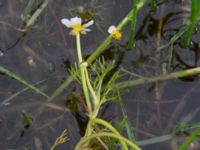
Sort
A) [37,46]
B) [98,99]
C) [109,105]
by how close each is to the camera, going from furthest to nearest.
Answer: [37,46]
[109,105]
[98,99]

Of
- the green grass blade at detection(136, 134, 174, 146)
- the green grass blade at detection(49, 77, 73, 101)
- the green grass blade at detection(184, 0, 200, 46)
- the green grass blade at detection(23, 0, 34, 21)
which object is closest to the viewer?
the green grass blade at detection(184, 0, 200, 46)

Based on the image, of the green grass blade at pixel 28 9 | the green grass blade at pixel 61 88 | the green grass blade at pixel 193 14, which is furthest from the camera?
the green grass blade at pixel 28 9

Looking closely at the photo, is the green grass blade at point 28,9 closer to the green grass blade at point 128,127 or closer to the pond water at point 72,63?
the pond water at point 72,63

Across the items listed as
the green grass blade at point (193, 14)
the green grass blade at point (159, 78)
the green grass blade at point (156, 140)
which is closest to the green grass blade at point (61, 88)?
the green grass blade at point (159, 78)

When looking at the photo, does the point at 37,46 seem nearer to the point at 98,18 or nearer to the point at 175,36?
the point at 98,18

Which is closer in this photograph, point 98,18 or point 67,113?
point 67,113

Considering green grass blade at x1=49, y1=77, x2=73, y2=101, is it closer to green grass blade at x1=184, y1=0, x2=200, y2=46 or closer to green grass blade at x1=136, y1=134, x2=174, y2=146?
green grass blade at x1=136, y1=134, x2=174, y2=146

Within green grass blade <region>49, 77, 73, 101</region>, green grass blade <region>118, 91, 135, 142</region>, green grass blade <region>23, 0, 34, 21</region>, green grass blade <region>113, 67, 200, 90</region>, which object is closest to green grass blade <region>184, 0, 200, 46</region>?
green grass blade <region>113, 67, 200, 90</region>

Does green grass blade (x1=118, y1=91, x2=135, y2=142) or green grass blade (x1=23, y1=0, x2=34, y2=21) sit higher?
green grass blade (x1=23, y1=0, x2=34, y2=21)

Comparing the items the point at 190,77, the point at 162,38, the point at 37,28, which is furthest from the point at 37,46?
the point at 190,77
